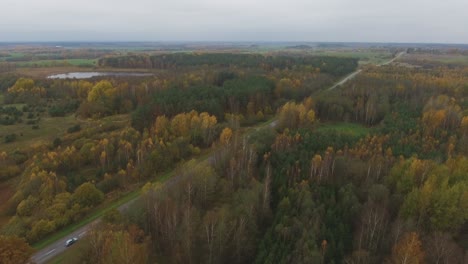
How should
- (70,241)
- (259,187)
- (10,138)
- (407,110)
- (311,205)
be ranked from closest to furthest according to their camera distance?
1. (70,241)
2. (311,205)
3. (259,187)
4. (10,138)
5. (407,110)

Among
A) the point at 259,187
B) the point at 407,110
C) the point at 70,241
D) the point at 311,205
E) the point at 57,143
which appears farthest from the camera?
the point at 407,110

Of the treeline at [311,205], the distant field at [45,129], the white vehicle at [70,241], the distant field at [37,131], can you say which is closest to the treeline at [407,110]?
the treeline at [311,205]

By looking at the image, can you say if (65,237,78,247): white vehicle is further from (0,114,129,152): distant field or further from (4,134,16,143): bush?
(4,134,16,143): bush

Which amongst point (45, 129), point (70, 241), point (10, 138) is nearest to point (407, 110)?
point (70, 241)

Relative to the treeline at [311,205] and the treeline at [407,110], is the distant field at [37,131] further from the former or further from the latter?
the treeline at [407,110]

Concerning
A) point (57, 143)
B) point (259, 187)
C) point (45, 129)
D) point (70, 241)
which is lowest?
point (70, 241)

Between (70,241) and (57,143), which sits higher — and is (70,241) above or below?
below

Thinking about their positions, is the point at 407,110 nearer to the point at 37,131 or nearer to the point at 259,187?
the point at 259,187

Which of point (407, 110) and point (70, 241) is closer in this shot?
point (70, 241)
